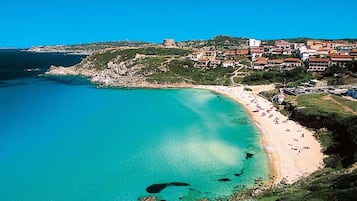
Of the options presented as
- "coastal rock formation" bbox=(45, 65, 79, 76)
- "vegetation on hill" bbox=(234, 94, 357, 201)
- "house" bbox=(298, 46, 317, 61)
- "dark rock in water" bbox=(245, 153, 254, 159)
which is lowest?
"dark rock in water" bbox=(245, 153, 254, 159)

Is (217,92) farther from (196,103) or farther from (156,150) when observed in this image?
(156,150)

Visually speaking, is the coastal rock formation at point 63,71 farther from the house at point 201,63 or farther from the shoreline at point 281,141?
the shoreline at point 281,141

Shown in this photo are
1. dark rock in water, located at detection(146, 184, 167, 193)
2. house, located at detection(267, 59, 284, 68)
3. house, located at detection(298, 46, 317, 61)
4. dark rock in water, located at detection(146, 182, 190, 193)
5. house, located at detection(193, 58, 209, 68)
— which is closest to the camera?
dark rock in water, located at detection(146, 184, 167, 193)

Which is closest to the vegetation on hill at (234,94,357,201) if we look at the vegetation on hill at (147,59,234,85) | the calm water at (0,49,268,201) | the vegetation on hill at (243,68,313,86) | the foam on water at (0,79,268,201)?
the calm water at (0,49,268,201)

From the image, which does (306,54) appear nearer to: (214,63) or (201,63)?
(214,63)

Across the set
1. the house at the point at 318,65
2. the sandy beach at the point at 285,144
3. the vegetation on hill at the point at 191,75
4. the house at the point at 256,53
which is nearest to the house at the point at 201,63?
the vegetation on hill at the point at 191,75

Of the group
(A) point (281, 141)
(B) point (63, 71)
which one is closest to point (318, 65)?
(A) point (281, 141)

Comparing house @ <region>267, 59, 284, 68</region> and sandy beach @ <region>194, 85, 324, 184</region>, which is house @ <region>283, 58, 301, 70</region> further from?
sandy beach @ <region>194, 85, 324, 184</region>
